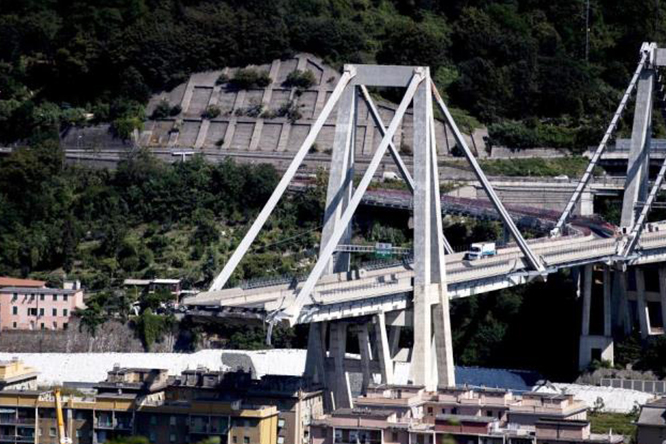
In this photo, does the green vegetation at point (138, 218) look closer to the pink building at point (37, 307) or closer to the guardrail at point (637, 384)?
the pink building at point (37, 307)

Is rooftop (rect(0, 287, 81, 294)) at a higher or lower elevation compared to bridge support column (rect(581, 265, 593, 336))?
higher

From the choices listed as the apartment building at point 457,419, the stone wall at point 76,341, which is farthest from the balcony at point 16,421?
the stone wall at point 76,341

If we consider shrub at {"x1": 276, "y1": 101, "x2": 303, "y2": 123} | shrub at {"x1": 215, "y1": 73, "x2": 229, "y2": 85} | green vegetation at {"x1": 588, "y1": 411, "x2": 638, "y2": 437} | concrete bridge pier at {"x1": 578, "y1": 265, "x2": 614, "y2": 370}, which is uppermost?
shrub at {"x1": 215, "y1": 73, "x2": 229, "y2": 85}

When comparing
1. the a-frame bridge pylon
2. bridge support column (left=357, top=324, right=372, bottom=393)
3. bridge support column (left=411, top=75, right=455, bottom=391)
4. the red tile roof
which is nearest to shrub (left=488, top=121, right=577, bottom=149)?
the red tile roof

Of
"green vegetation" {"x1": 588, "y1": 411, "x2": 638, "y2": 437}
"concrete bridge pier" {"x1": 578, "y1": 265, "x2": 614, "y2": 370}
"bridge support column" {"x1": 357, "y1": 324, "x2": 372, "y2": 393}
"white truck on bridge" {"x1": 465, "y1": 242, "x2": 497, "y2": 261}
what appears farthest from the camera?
"concrete bridge pier" {"x1": 578, "y1": 265, "x2": 614, "y2": 370}

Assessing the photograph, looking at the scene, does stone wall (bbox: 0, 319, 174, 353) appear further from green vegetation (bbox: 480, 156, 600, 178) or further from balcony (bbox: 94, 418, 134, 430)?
balcony (bbox: 94, 418, 134, 430)

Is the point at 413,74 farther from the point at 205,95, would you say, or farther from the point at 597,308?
the point at 205,95

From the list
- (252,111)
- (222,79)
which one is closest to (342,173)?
(252,111)

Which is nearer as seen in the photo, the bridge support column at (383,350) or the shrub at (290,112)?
the bridge support column at (383,350)
